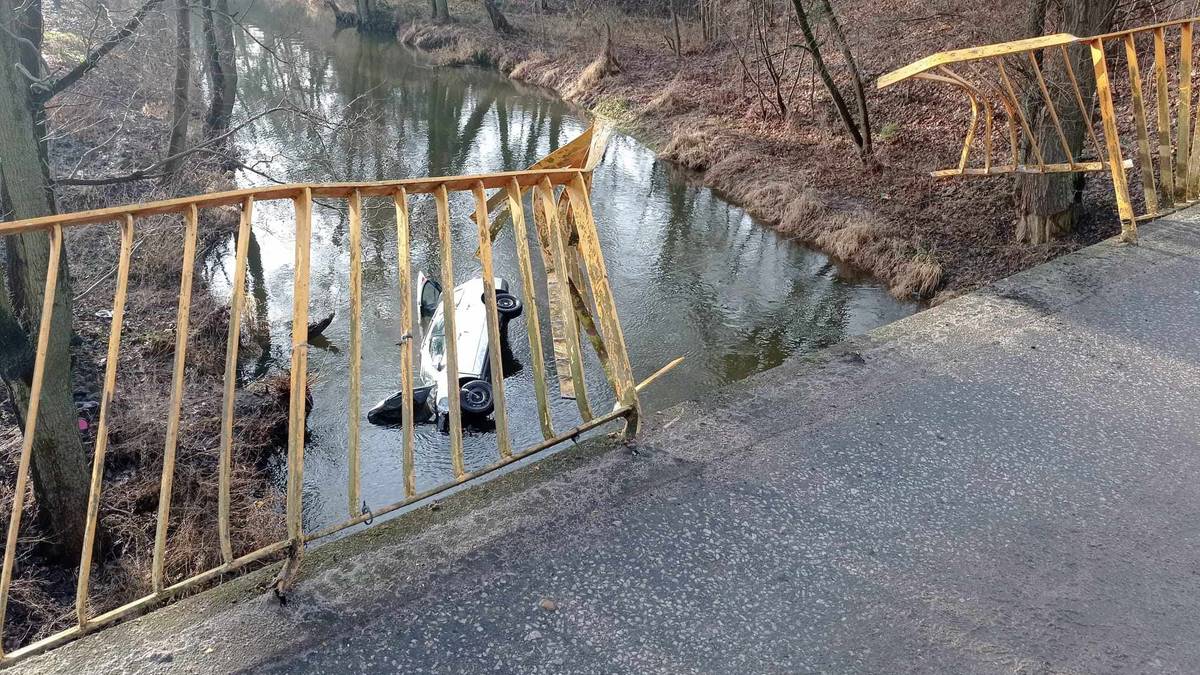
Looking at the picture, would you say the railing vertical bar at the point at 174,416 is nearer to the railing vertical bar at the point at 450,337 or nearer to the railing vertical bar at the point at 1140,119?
the railing vertical bar at the point at 450,337

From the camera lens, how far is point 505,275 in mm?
12352

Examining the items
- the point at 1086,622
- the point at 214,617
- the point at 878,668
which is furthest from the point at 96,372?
the point at 1086,622

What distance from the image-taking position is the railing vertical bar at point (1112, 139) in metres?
6.02

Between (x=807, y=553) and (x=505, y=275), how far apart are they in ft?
30.7

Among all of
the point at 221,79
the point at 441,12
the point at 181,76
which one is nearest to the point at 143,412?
the point at 181,76

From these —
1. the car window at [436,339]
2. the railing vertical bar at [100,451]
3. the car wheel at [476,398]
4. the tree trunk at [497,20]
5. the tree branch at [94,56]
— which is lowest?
the car wheel at [476,398]

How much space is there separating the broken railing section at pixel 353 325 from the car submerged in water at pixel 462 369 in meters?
3.80

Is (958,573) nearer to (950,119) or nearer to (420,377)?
(420,377)

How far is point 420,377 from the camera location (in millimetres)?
9328

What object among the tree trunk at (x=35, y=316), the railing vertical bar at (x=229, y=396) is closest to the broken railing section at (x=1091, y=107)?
the railing vertical bar at (x=229, y=396)

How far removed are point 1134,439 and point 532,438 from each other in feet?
18.1

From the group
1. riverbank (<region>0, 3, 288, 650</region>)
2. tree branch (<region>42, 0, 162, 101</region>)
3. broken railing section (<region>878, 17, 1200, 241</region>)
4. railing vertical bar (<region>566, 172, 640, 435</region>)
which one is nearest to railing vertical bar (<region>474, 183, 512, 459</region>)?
railing vertical bar (<region>566, 172, 640, 435</region>)

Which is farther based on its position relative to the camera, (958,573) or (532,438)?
(532,438)

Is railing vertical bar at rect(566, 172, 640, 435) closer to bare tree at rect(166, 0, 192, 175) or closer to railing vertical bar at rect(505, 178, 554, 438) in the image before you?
railing vertical bar at rect(505, 178, 554, 438)
